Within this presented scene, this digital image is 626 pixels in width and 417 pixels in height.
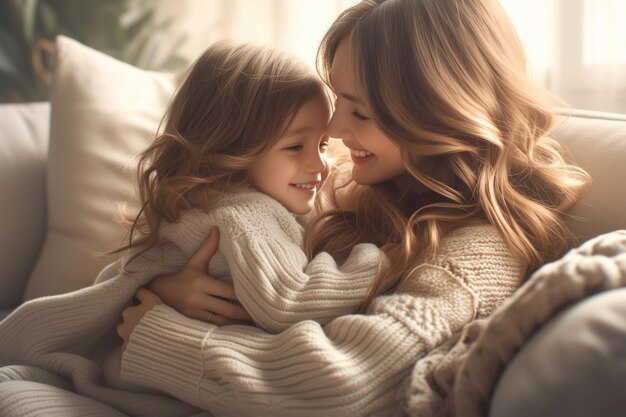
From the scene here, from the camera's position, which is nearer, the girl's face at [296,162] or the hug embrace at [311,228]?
the hug embrace at [311,228]

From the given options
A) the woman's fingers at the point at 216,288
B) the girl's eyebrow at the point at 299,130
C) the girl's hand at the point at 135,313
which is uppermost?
the girl's eyebrow at the point at 299,130

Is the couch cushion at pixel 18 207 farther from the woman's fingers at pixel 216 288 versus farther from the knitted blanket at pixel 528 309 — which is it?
the knitted blanket at pixel 528 309

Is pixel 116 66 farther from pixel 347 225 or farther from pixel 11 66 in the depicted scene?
pixel 11 66

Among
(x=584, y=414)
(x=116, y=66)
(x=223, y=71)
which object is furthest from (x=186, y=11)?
(x=584, y=414)

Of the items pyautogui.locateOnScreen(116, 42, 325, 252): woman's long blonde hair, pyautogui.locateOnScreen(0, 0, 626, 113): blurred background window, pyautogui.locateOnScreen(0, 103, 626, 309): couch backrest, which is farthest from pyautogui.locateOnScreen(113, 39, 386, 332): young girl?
pyautogui.locateOnScreen(0, 0, 626, 113): blurred background window

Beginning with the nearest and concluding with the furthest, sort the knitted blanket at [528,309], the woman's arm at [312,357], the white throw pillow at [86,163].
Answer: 1. the knitted blanket at [528,309]
2. the woman's arm at [312,357]
3. the white throw pillow at [86,163]

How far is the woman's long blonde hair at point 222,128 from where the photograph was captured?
1.17 metres

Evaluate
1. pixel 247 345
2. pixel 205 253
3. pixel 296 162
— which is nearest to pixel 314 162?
pixel 296 162

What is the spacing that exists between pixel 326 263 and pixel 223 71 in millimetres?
395

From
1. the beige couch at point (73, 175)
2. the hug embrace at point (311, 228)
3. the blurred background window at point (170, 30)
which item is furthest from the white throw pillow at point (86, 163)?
the blurred background window at point (170, 30)

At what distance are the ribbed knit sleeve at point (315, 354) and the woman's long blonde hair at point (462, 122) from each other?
9 centimetres

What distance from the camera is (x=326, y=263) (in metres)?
1.07

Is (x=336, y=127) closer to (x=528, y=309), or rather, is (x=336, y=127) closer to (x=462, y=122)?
(x=462, y=122)

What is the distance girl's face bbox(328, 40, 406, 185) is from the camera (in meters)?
1.19
